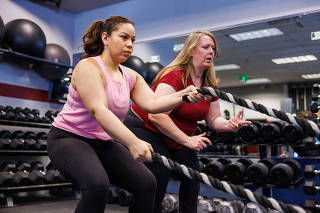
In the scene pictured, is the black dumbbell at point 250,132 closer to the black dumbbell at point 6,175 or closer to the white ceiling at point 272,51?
the white ceiling at point 272,51

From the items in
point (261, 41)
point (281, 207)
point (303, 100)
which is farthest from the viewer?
point (303, 100)

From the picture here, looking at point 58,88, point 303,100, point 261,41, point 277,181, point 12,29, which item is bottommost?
point 303,100

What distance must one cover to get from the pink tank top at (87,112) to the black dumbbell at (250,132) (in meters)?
2.03

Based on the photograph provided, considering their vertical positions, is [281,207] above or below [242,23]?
below

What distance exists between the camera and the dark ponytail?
1736mm

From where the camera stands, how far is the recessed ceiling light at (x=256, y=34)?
5.99 m

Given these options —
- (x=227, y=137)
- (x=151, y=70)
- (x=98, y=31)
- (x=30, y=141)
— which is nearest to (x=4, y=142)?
(x=30, y=141)

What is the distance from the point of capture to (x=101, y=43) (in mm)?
1846

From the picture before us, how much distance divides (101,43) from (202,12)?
12.0ft

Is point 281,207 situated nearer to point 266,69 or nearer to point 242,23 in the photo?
point 242,23

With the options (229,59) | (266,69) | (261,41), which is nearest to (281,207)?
(261,41)

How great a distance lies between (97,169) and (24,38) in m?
4.08

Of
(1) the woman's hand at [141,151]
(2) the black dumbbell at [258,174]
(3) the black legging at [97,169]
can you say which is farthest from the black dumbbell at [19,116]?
(1) the woman's hand at [141,151]

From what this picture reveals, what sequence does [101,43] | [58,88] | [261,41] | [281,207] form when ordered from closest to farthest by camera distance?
[281,207] → [101,43] → [58,88] → [261,41]
